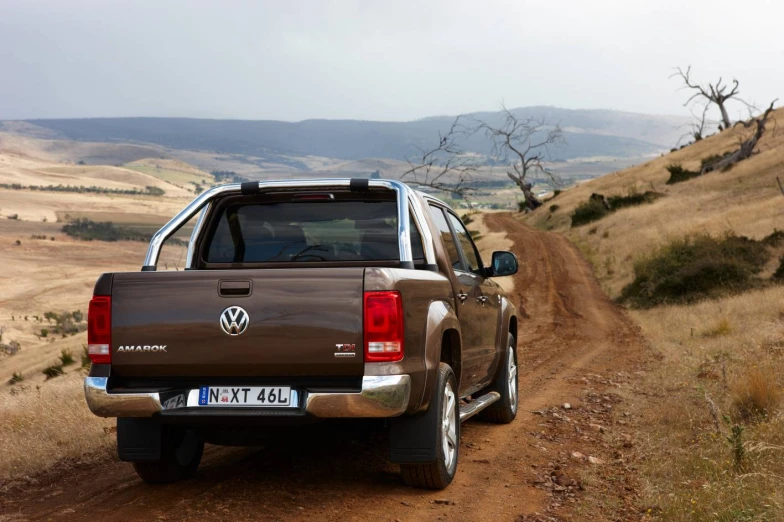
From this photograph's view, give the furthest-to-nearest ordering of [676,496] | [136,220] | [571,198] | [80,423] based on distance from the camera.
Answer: [136,220] < [571,198] < [80,423] < [676,496]

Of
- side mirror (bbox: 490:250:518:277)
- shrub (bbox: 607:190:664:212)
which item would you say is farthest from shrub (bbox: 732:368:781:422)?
shrub (bbox: 607:190:664:212)

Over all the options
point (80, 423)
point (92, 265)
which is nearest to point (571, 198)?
point (92, 265)

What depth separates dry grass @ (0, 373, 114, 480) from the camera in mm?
7266

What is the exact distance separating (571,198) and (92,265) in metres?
47.8

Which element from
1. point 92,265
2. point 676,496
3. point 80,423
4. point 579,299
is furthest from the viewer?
point 92,265

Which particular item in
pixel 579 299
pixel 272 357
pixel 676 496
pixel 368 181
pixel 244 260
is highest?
pixel 368 181

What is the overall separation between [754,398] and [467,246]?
10.2ft

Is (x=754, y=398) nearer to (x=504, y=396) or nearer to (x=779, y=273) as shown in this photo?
(x=504, y=396)

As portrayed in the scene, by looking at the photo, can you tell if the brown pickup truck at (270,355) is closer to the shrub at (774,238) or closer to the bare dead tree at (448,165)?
the bare dead tree at (448,165)

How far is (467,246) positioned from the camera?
820 centimetres

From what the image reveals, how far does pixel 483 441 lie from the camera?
776 centimetres

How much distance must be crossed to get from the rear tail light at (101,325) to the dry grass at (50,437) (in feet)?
7.72

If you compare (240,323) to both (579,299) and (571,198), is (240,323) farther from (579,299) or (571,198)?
(571,198)

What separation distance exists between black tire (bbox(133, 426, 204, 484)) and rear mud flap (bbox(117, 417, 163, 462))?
0.07 metres
